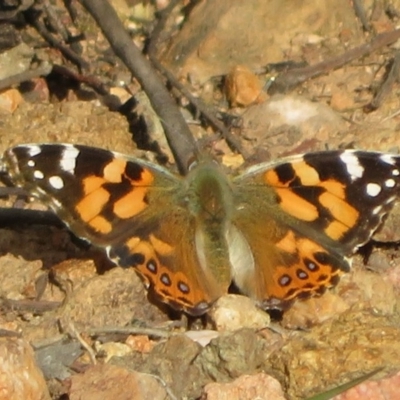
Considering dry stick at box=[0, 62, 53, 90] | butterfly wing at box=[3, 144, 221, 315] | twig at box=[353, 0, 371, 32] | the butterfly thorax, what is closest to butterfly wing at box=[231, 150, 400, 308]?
the butterfly thorax

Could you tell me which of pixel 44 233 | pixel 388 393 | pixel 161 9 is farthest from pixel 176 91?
pixel 388 393

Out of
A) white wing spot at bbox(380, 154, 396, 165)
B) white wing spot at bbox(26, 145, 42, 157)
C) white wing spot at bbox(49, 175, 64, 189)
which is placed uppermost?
white wing spot at bbox(26, 145, 42, 157)

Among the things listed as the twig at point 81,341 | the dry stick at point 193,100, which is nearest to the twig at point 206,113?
the dry stick at point 193,100

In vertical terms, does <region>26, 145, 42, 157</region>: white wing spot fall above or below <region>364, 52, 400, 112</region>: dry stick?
above

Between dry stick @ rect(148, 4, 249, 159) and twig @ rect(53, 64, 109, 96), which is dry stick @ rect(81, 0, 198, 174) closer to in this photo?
dry stick @ rect(148, 4, 249, 159)

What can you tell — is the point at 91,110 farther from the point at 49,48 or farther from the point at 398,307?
the point at 398,307
